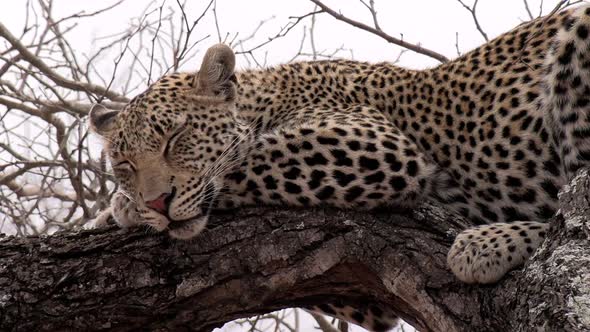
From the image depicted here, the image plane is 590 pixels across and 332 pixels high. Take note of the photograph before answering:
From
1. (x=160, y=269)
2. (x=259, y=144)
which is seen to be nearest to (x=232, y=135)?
(x=259, y=144)

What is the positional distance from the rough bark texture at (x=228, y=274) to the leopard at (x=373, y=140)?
0.21 meters

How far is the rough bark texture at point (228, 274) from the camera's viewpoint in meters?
5.24

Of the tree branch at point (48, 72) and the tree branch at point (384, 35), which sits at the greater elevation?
the tree branch at point (48, 72)

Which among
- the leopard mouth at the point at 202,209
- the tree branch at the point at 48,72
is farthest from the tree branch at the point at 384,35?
the tree branch at the point at 48,72

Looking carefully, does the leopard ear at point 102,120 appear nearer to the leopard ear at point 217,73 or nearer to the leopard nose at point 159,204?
the leopard ear at point 217,73

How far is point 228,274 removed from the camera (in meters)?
5.39

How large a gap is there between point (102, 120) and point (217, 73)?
35.9 inches

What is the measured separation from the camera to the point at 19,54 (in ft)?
30.2

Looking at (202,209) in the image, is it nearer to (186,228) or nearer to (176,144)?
(186,228)

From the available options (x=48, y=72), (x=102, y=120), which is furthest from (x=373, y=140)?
(x=48, y=72)

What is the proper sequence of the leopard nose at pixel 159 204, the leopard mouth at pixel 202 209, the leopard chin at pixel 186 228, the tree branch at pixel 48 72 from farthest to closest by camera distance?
the tree branch at pixel 48 72
the leopard nose at pixel 159 204
the leopard mouth at pixel 202 209
the leopard chin at pixel 186 228

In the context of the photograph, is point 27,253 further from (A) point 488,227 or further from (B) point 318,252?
(A) point 488,227

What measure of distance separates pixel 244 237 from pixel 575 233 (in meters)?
1.99

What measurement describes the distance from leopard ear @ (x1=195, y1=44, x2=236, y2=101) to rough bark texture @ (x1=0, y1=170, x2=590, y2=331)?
1.30 metres
